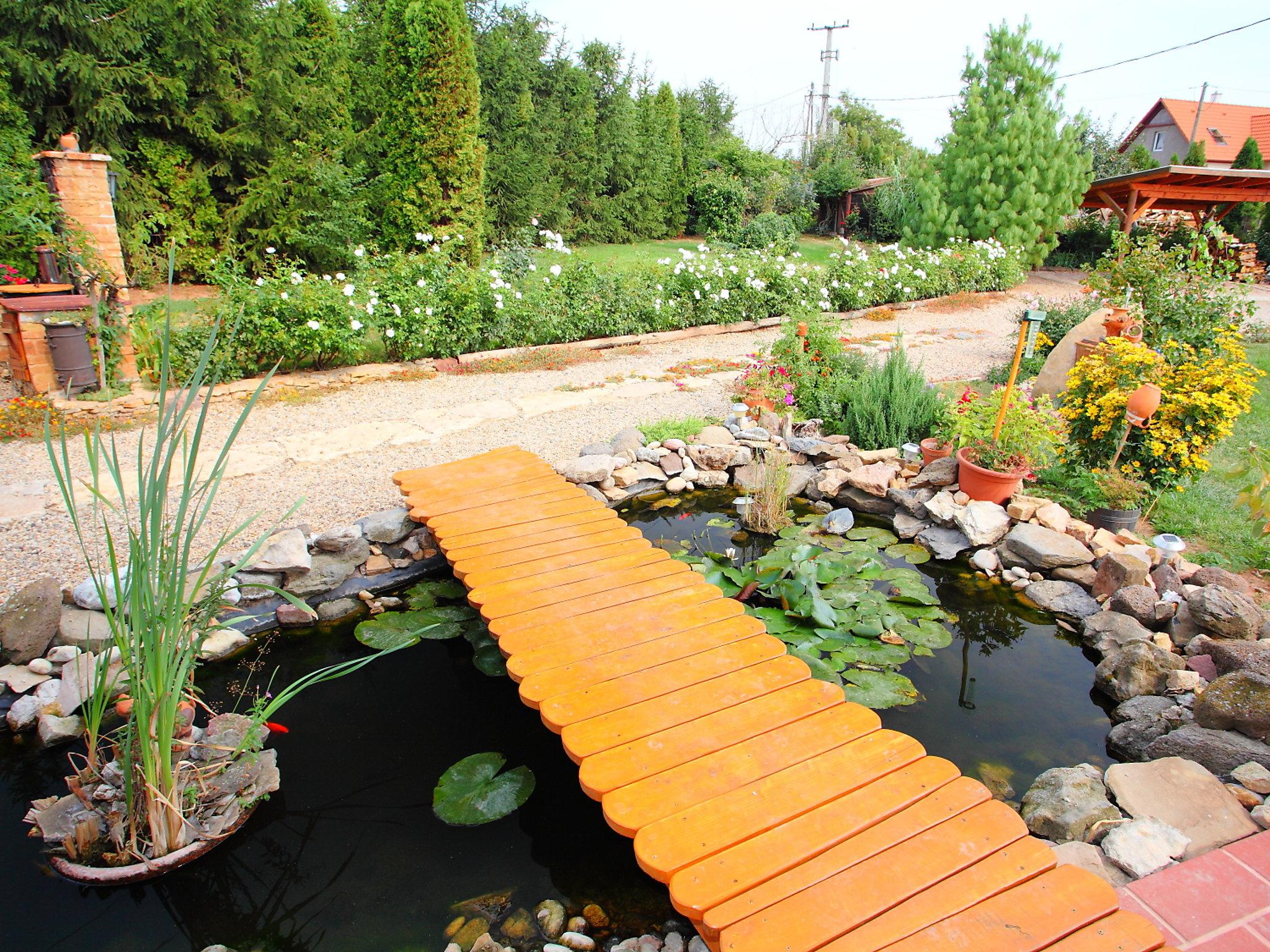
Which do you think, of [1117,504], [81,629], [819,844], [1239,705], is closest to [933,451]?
[1117,504]

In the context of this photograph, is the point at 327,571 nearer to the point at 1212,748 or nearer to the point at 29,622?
the point at 29,622

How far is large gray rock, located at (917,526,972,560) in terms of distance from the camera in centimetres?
441

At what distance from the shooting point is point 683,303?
913 centimetres

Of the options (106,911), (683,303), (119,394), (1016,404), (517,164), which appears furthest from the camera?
(517,164)

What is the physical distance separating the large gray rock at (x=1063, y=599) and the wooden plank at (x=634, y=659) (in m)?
1.84

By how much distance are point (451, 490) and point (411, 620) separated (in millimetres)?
902

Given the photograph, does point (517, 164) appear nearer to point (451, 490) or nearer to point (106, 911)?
point (451, 490)

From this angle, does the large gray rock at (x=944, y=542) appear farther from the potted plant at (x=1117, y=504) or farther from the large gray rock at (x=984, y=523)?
the potted plant at (x=1117, y=504)

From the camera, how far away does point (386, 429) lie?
5883 millimetres

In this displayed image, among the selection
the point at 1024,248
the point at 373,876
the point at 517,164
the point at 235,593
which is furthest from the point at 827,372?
the point at 1024,248

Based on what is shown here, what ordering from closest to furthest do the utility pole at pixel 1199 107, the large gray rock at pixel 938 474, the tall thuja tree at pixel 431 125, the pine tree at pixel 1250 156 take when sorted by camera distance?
1. the large gray rock at pixel 938 474
2. the tall thuja tree at pixel 431 125
3. the pine tree at pixel 1250 156
4. the utility pole at pixel 1199 107

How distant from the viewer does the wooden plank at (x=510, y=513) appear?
12.8ft

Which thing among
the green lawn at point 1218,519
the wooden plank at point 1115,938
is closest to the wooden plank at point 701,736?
the wooden plank at point 1115,938

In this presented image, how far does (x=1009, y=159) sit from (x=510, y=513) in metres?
14.2
